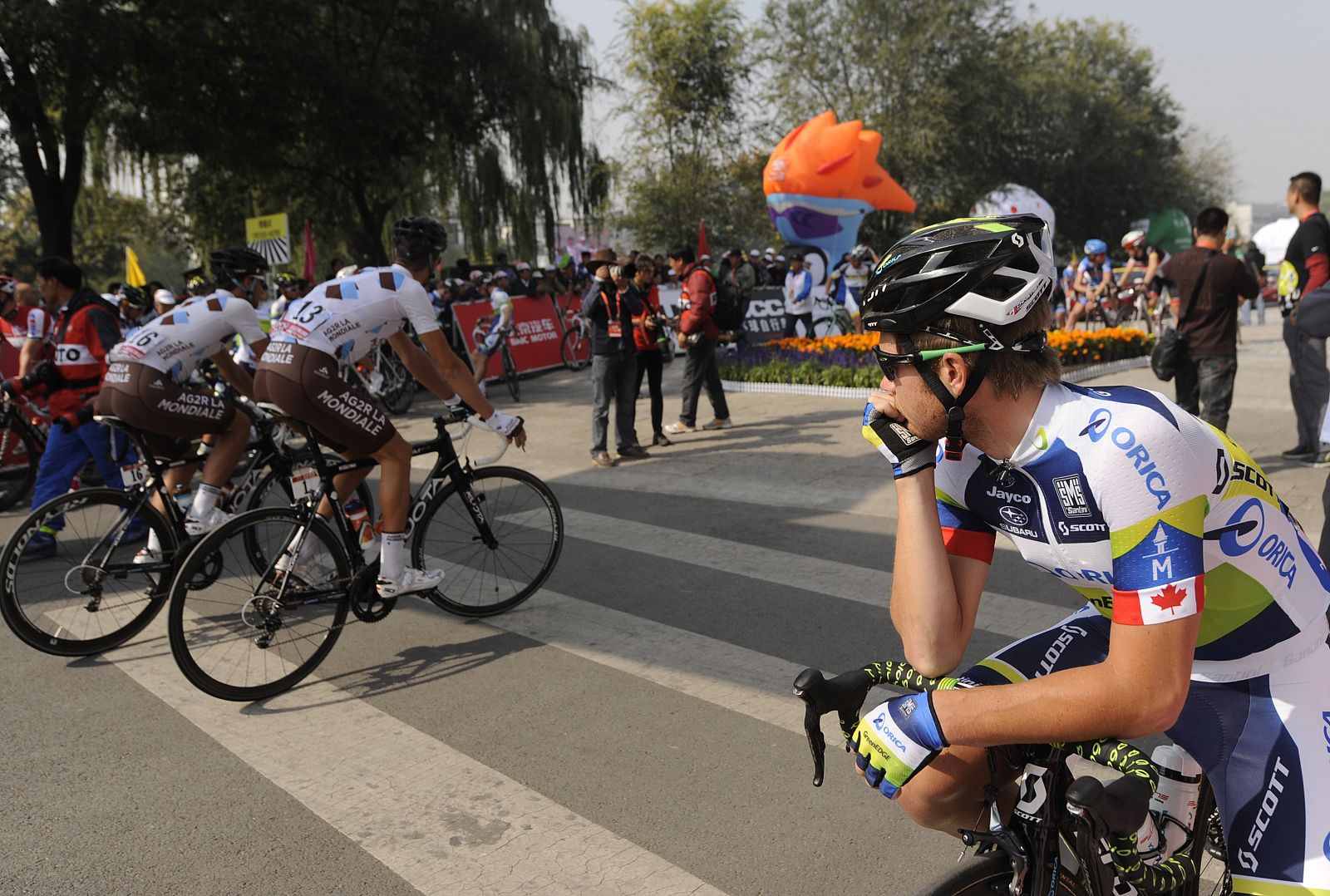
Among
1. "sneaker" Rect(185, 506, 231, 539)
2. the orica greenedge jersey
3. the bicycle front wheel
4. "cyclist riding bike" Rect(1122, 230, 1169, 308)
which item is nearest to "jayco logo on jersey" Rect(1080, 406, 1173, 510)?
the orica greenedge jersey

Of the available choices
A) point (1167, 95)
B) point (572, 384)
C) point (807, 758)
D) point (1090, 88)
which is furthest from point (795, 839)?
point (1167, 95)

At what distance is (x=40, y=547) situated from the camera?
509 cm

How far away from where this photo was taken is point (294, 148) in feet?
Answer: 77.6

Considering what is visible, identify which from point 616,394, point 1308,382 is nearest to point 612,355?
point 616,394

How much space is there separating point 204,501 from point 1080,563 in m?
5.11

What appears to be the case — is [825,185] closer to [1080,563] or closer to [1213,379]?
[1213,379]

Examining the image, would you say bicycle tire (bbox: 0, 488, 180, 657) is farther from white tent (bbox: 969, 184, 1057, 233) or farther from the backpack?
white tent (bbox: 969, 184, 1057, 233)

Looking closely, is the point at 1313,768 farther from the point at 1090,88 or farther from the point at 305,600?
the point at 1090,88

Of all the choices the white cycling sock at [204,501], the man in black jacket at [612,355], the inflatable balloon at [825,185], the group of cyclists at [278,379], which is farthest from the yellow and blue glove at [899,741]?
the inflatable balloon at [825,185]

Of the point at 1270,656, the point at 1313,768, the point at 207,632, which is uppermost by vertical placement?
the point at 1270,656

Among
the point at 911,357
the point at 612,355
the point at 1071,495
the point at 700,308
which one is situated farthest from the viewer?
the point at 700,308

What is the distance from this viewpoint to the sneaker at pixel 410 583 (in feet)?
16.4

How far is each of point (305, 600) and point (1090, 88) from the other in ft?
179

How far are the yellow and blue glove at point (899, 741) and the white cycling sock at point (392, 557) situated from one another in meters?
3.65
